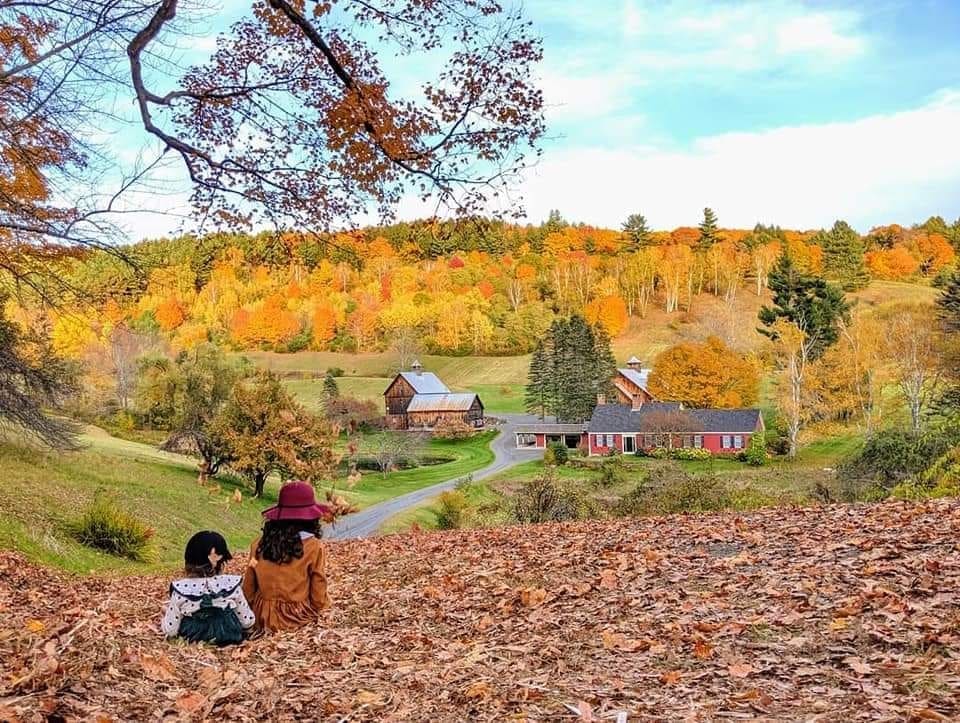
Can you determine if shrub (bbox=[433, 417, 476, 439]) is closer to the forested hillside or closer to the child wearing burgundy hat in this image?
the forested hillside

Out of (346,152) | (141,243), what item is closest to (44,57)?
(141,243)

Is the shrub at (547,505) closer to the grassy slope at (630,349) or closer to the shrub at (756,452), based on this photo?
the shrub at (756,452)

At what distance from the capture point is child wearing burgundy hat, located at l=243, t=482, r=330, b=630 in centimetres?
657

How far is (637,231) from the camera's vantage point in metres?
146

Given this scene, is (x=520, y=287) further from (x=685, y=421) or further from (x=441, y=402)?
(x=685, y=421)

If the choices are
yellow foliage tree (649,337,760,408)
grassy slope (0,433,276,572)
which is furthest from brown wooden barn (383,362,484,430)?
grassy slope (0,433,276,572)

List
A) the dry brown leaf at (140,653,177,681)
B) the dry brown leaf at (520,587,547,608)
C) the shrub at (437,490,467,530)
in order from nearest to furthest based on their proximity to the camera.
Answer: the dry brown leaf at (140,653,177,681), the dry brown leaf at (520,587,547,608), the shrub at (437,490,467,530)

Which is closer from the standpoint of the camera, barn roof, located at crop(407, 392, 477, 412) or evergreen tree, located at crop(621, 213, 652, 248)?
barn roof, located at crop(407, 392, 477, 412)

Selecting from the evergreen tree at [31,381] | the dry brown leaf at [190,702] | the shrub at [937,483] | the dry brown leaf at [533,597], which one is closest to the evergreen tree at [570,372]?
the evergreen tree at [31,381]

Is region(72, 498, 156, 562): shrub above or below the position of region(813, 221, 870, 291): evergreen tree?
below

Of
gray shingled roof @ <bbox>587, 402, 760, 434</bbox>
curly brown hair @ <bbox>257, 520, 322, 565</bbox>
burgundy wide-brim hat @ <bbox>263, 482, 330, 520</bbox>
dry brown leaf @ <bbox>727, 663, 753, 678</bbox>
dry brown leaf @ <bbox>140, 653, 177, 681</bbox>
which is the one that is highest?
burgundy wide-brim hat @ <bbox>263, 482, 330, 520</bbox>

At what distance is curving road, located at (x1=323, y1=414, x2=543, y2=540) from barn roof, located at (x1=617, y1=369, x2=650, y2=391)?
1092cm

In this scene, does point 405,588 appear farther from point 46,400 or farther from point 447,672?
point 46,400

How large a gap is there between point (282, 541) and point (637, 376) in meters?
73.5
